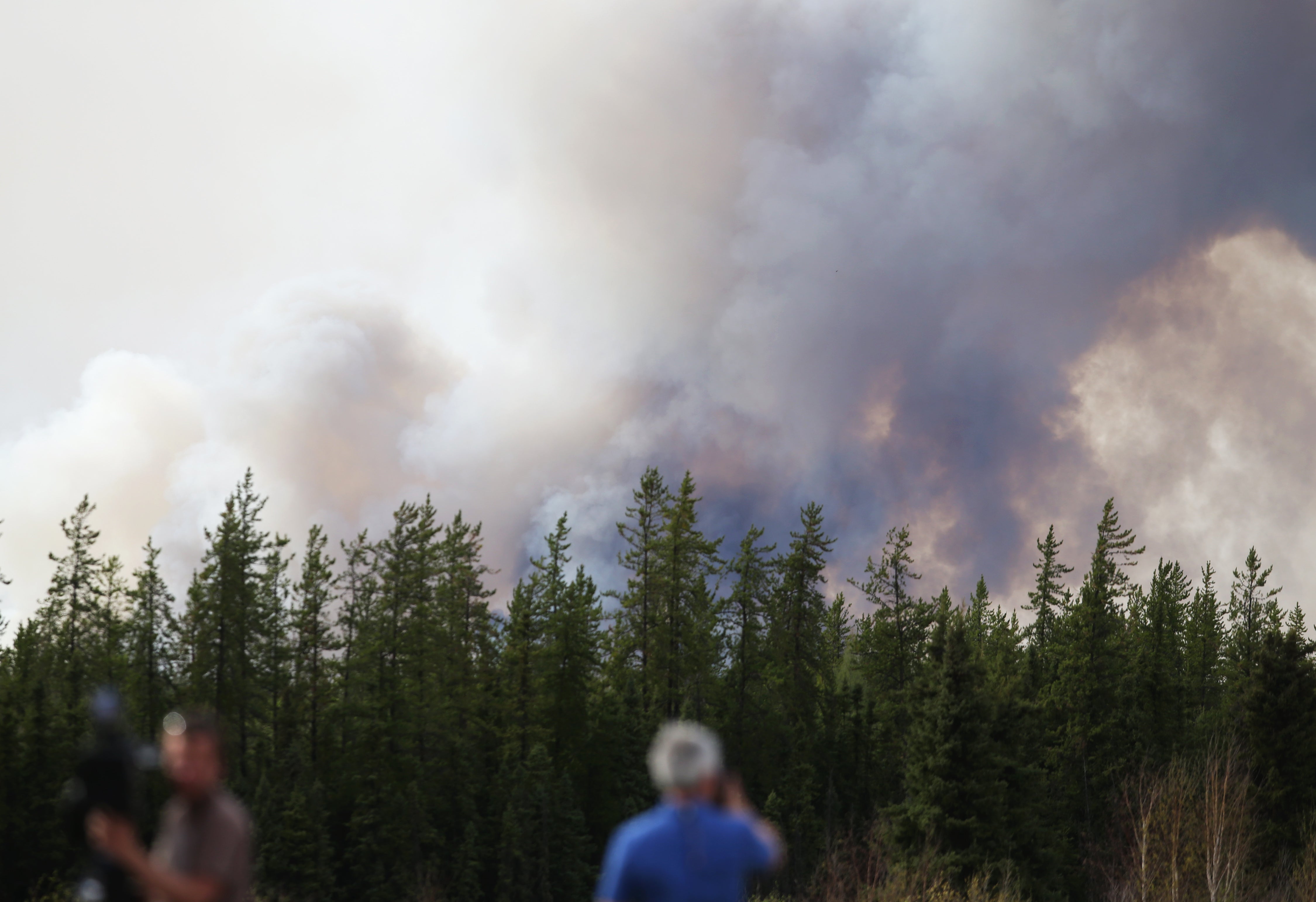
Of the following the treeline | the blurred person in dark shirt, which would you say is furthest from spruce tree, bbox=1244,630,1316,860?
the blurred person in dark shirt

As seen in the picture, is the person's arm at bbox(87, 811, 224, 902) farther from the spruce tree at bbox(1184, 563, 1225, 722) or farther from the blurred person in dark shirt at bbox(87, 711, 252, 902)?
the spruce tree at bbox(1184, 563, 1225, 722)

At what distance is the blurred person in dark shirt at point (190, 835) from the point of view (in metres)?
4.16

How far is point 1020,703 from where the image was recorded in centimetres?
4556

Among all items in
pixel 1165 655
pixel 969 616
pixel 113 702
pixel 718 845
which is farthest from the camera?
pixel 969 616

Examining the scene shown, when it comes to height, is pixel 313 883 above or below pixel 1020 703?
below

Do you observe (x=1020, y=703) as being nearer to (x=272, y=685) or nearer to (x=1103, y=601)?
(x=1103, y=601)

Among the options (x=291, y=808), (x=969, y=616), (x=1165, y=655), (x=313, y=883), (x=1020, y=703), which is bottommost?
(x=313, y=883)

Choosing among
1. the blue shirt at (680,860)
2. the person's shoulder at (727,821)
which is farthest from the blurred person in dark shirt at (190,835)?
the person's shoulder at (727,821)

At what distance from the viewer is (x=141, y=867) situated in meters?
4.05

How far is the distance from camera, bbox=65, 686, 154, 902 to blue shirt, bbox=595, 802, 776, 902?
2247 mm

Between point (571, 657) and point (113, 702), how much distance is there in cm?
5016

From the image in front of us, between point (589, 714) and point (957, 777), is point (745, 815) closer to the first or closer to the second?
point (957, 777)

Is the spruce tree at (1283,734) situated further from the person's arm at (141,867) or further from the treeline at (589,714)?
the person's arm at (141,867)

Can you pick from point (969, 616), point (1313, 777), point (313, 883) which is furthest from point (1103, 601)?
point (313, 883)
